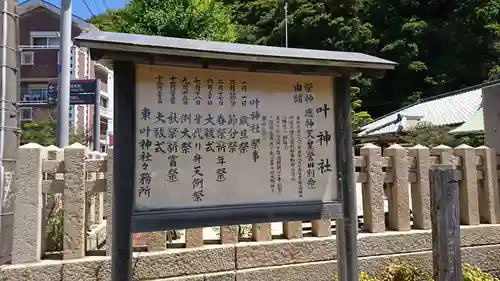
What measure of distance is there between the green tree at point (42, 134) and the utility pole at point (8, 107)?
15535 millimetres

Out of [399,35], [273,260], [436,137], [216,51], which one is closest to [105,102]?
[436,137]

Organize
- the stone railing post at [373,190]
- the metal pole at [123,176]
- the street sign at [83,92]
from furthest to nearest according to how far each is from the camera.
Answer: the street sign at [83,92] → the stone railing post at [373,190] → the metal pole at [123,176]

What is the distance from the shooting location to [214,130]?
297 cm

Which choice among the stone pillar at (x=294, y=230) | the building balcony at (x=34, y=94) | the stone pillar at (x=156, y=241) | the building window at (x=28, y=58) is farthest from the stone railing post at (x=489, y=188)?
the building window at (x=28, y=58)

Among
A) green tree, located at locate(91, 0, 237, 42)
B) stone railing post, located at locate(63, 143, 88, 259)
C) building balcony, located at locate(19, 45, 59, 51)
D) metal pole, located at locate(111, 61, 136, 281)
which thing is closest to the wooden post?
metal pole, located at locate(111, 61, 136, 281)

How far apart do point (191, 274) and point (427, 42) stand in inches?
1336

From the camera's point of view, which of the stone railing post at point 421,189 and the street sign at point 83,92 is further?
the street sign at point 83,92

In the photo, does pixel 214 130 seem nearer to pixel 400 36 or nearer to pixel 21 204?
pixel 21 204

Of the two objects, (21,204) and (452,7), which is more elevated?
(452,7)

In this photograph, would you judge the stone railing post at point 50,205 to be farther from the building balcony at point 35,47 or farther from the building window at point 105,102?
the building window at point 105,102

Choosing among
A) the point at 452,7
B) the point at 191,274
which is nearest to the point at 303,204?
the point at 191,274

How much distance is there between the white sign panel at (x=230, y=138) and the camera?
2.80 meters

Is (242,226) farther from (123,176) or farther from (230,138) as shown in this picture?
(123,176)

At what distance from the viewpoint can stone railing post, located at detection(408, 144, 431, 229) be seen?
4641mm
